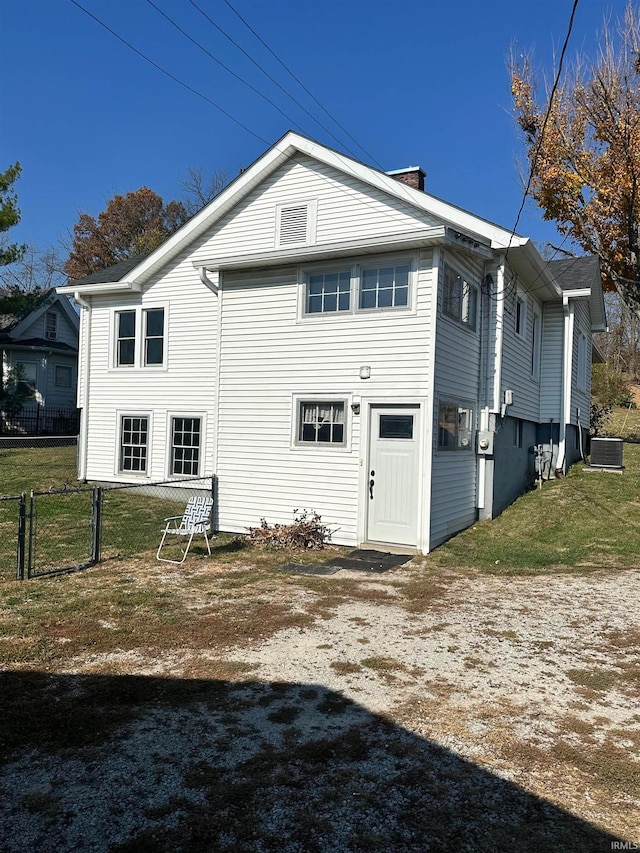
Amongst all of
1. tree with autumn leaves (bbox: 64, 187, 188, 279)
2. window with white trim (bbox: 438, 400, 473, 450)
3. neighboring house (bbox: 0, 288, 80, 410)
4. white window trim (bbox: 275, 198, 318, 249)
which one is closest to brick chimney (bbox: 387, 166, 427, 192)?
white window trim (bbox: 275, 198, 318, 249)

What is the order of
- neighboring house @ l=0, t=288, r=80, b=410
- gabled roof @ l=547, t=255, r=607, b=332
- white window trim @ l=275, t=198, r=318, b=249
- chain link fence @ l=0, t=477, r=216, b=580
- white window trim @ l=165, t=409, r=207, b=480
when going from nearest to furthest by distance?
chain link fence @ l=0, t=477, r=216, b=580
white window trim @ l=275, t=198, r=318, b=249
white window trim @ l=165, t=409, r=207, b=480
gabled roof @ l=547, t=255, r=607, b=332
neighboring house @ l=0, t=288, r=80, b=410

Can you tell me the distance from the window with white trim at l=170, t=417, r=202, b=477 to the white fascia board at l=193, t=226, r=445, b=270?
4377mm

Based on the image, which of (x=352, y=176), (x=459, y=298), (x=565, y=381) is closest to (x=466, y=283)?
(x=459, y=298)

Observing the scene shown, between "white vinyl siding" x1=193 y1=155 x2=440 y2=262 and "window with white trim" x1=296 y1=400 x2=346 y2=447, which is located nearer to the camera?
"window with white trim" x1=296 y1=400 x2=346 y2=447

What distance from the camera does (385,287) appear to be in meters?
10.5

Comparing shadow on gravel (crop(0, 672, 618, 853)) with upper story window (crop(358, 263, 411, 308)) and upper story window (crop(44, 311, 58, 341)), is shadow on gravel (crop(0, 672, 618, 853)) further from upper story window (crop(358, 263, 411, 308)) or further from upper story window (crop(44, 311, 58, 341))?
upper story window (crop(44, 311, 58, 341))

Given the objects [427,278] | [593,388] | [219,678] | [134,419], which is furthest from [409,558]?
[593,388]

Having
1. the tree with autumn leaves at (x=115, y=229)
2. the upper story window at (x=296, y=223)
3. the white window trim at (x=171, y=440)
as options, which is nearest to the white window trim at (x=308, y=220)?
the upper story window at (x=296, y=223)

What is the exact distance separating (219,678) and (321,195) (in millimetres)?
9477

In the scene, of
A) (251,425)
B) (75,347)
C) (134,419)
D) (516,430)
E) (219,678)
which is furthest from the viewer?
(75,347)

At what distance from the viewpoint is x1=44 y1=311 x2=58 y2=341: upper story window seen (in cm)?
3256

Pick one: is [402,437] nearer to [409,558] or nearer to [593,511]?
[409,558]

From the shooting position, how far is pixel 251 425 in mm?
11625

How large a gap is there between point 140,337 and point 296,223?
584cm
